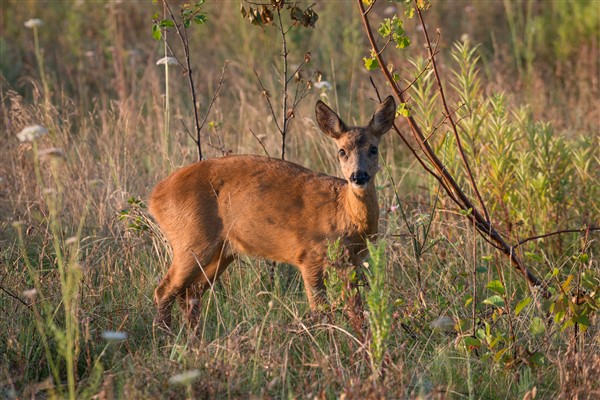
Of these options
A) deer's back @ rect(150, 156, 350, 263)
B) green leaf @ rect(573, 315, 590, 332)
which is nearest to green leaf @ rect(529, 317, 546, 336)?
green leaf @ rect(573, 315, 590, 332)

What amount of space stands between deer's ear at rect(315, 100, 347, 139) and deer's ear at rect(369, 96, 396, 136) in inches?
7.2

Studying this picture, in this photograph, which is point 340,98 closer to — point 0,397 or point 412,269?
point 412,269

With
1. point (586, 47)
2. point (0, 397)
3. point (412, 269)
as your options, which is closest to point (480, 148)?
point (412, 269)

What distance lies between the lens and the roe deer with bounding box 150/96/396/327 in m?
5.21

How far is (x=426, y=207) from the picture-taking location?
6.47 m

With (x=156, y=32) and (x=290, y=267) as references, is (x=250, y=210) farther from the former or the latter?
(x=156, y=32)

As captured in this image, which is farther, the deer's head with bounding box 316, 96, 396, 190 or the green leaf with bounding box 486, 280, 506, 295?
the deer's head with bounding box 316, 96, 396, 190

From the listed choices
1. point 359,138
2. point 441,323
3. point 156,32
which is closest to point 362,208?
point 359,138

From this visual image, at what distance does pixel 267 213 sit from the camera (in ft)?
17.4

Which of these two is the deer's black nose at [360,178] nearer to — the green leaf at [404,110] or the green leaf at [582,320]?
the green leaf at [404,110]

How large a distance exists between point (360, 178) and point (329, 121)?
1.69ft

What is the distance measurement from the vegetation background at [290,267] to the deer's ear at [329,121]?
356 mm

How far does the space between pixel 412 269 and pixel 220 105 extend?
3795 millimetres

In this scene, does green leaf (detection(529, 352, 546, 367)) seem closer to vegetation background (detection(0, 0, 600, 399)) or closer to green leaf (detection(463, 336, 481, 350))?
vegetation background (detection(0, 0, 600, 399))
